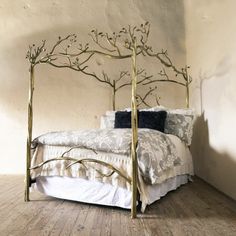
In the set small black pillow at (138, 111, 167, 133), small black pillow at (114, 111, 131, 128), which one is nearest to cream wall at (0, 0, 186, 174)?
small black pillow at (114, 111, 131, 128)

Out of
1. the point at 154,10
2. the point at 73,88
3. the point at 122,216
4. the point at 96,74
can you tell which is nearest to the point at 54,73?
the point at 73,88

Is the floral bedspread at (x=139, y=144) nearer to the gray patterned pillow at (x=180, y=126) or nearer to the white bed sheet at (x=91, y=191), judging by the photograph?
the white bed sheet at (x=91, y=191)

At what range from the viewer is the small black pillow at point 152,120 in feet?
10.2

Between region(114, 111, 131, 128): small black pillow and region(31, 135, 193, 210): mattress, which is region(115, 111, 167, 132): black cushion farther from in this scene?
region(31, 135, 193, 210): mattress

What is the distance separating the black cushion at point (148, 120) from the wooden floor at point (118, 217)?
2.60 feet

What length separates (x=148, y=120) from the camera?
3.12 meters

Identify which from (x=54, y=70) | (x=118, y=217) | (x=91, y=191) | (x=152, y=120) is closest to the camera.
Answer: (x=118, y=217)

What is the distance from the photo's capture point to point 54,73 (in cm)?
412

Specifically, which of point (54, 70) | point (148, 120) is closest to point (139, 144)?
point (148, 120)

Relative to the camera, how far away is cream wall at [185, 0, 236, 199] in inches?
99.8

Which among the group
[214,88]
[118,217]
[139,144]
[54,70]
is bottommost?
[118,217]

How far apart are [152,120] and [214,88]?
2.44 feet

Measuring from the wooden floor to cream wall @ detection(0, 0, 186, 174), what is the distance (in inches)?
60.8

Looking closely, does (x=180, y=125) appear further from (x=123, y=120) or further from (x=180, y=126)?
(x=123, y=120)
